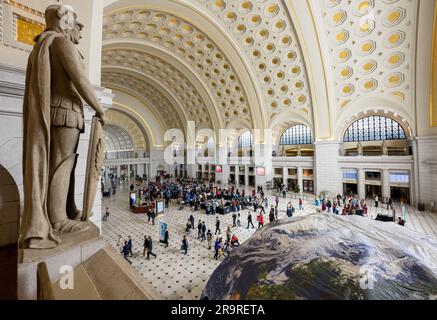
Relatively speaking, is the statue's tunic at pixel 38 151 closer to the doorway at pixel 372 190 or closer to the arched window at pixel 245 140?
the doorway at pixel 372 190

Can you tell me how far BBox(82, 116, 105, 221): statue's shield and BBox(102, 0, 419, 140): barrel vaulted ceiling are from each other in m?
12.3

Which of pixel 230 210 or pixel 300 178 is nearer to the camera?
pixel 230 210

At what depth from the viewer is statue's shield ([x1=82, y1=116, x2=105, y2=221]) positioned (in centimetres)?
199

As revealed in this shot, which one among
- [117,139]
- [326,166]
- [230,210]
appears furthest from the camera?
[117,139]

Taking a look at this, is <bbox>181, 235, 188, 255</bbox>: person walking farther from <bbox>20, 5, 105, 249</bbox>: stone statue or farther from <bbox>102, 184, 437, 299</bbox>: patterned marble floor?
<bbox>20, 5, 105, 249</bbox>: stone statue

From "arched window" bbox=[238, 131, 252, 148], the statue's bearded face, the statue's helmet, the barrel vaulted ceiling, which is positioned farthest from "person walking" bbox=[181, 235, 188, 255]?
"arched window" bbox=[238, 131, 252, 148]

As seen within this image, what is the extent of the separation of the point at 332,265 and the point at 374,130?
1889 centimetres

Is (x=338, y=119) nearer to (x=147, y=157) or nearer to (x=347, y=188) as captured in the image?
(x=347, y=188)

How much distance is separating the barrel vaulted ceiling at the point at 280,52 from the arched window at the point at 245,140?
2.47 meters

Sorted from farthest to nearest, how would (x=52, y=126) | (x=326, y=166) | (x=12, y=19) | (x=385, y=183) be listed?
(x=326, y=166), (x=385, y=183), (x=12, y=19), (x=52, y=126)

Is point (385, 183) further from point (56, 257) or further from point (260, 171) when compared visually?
point (56, 257)

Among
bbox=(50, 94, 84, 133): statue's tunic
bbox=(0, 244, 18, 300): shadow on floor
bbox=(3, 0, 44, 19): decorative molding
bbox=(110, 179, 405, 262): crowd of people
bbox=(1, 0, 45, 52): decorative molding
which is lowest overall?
bbox=(110, 179, 405, 262): crowd of people

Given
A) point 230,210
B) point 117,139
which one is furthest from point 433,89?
point 117,139

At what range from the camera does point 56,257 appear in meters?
1.57
